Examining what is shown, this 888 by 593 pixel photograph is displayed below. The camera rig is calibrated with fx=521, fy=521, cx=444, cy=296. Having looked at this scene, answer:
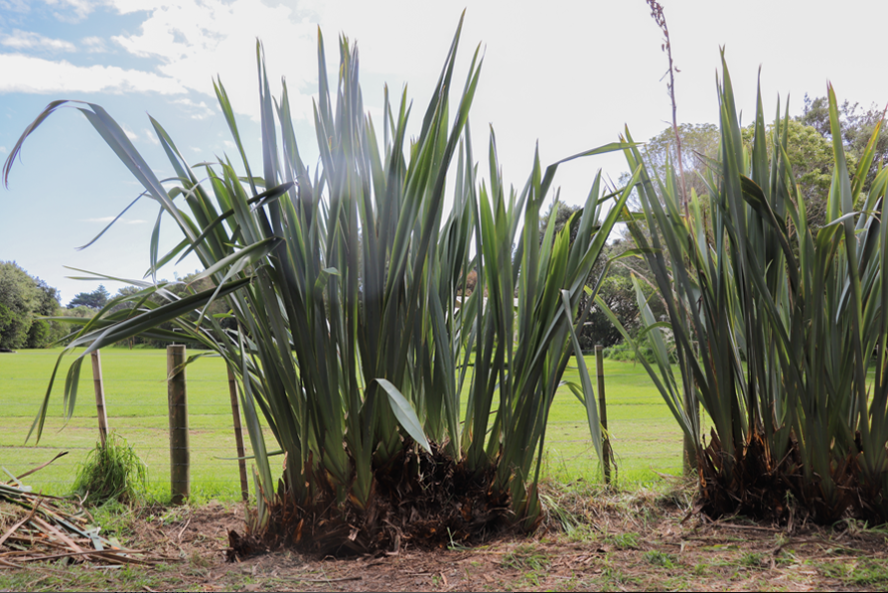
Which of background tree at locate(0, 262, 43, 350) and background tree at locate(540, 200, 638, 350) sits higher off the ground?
background tree at locate(0, 262, 43, 350)

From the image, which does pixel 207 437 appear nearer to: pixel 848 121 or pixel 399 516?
pixel 399 516

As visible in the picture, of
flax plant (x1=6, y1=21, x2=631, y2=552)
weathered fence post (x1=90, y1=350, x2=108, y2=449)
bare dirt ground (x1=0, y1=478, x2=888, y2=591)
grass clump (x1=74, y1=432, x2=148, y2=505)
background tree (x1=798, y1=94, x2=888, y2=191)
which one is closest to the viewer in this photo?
bare dirt ground (x1=0, y1=478, x2=888, y2=591)

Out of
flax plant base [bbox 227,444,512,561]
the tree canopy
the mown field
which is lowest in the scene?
the mown field

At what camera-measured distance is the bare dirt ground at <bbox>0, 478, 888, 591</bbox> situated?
1.07 meters

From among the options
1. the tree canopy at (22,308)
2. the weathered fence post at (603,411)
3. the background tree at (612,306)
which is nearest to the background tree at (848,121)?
the background tree at (612,306)

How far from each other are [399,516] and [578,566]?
446 mm

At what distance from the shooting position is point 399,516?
1323 millimetres

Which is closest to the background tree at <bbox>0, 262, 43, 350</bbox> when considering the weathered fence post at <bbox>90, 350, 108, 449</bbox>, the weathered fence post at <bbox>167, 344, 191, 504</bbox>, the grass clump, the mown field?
the mown field

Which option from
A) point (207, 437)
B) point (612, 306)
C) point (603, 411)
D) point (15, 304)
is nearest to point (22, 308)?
point (15, 304)

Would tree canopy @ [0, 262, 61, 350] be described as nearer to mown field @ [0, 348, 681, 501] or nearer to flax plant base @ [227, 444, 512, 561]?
mown field @ [0, 348, 681, 501]

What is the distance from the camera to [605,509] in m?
1.69

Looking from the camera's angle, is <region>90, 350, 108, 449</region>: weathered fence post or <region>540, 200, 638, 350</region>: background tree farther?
<region>540, 200, 638, 350</region>: background tree

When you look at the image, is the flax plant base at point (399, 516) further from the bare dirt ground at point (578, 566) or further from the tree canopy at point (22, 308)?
the tree canopy at point (22, 308)

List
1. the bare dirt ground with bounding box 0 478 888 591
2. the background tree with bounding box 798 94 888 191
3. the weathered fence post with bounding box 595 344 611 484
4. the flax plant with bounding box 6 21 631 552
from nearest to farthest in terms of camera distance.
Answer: the bare dirt ground with bounding box 0 478 888 591
the flax plant with bounding box 6 21 631 552
the weathered fence post with bounding box 595 344 611 484
the background tree with bounding box 798 94 888 191
